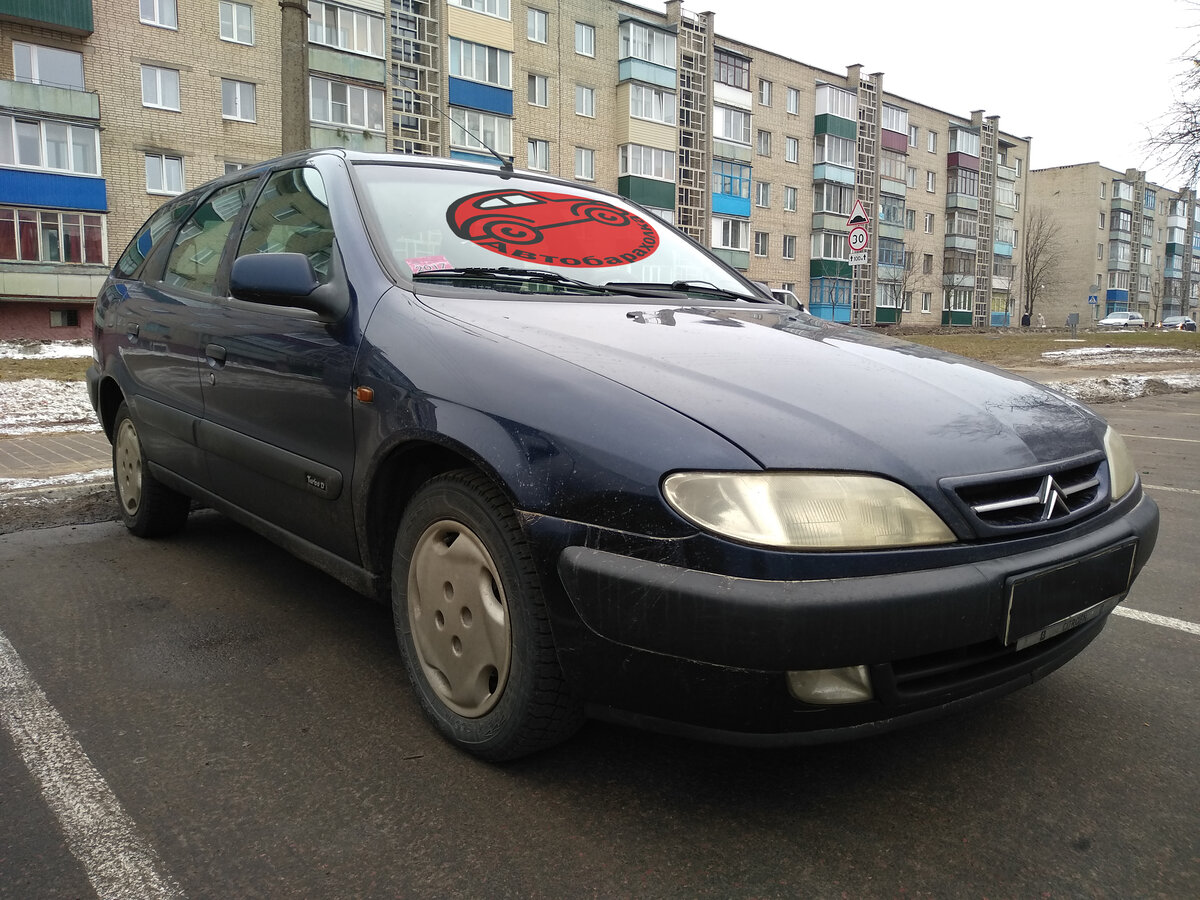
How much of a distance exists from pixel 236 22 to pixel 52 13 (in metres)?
5.30

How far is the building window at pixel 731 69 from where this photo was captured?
144 feet

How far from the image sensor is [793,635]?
5.49ft

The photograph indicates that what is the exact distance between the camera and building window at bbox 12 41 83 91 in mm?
25906

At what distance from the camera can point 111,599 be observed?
138 inches

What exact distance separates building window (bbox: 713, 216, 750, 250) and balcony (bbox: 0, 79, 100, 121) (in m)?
27.0

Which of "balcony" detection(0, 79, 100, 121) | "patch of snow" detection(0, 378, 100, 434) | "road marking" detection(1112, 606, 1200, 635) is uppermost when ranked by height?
"balcony" detection(0, 79, 100, 121)

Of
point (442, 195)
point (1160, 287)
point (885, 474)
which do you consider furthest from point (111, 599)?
point (1160, 287)

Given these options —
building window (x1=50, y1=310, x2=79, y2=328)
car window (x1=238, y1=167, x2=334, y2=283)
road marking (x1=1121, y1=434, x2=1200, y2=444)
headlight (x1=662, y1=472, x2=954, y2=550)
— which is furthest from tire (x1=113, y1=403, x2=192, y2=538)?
building window (x1=50, y1=310, x2=79, y2=328)

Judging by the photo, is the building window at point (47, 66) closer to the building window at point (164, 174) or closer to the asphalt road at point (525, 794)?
the building window at point (164, 174)

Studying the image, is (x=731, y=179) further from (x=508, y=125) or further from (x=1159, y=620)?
(x=1159, y=620)

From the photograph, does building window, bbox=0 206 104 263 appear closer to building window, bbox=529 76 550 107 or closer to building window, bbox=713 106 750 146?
building window, bbox=529 76 550 107

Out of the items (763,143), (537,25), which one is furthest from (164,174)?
(763,143)

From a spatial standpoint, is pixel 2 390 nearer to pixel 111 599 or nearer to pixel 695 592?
pixel 111 599

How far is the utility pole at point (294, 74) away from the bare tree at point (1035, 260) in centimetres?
6898
